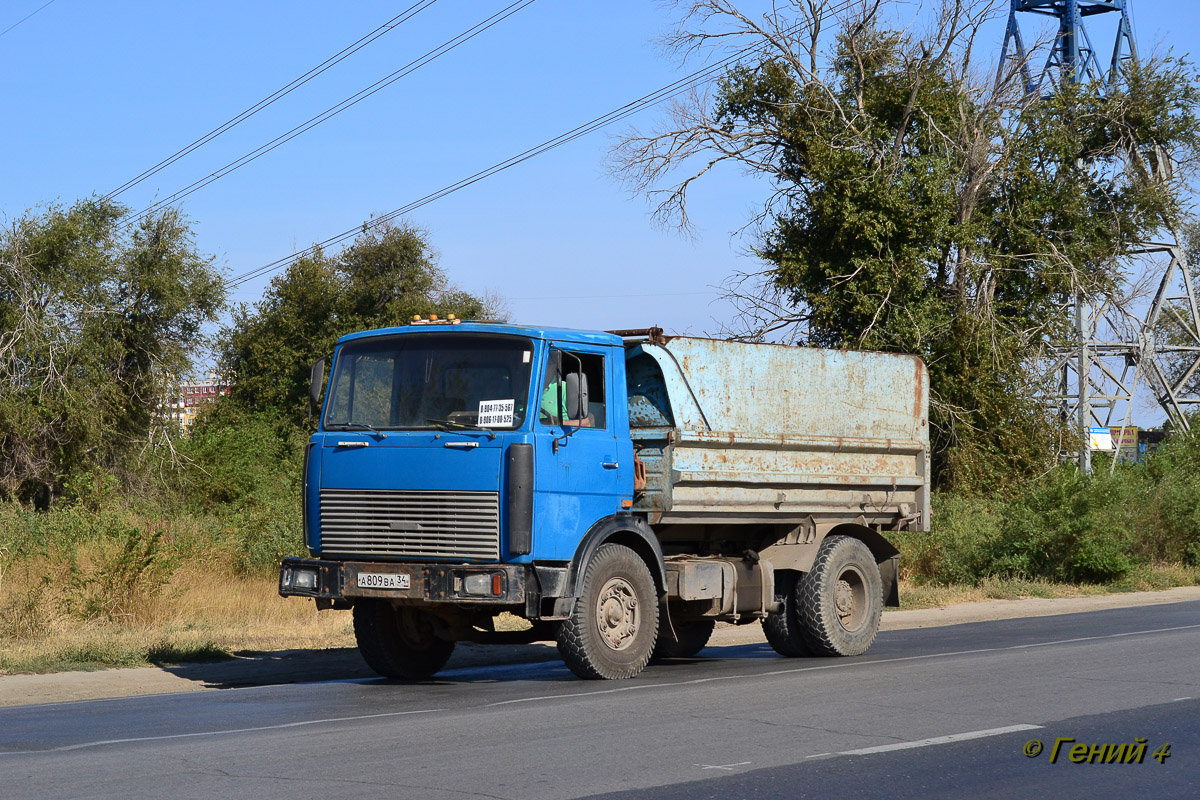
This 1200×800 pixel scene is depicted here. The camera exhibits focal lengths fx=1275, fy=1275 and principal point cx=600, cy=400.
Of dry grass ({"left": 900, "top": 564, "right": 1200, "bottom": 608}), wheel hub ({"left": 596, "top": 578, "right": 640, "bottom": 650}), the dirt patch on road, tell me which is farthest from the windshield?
dry grass ({"left": 900, "top": 564, "right": 1200, "bottom": 608})

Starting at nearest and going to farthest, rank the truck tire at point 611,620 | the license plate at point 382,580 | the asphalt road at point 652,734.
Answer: the asphalt road at point 652,734
the license plate at point 382,580
the truck tire at point 611,620

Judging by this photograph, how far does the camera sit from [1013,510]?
2459 centimetres

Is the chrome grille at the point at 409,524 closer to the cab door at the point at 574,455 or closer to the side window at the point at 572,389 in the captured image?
the cab door at the point at 574,455

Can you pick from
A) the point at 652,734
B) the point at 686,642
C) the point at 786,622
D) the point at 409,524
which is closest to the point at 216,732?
the point at 409,524

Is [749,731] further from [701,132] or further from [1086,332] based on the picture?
[1086,332]

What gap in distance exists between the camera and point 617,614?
11039 millimetres

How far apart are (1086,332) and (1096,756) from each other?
26.0 m

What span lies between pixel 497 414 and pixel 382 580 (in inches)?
64.9

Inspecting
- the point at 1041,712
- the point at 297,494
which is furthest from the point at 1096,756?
the point at 297,494

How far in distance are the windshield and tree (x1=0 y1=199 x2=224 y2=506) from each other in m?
15.8

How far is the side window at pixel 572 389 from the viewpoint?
10.5m

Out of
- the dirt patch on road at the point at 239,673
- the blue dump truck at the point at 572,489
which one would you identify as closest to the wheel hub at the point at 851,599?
the blue dump truck at the point at 572,489

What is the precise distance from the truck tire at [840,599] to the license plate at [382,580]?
15.8 ft

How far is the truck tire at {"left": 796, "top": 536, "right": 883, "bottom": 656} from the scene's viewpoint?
43.4ft
